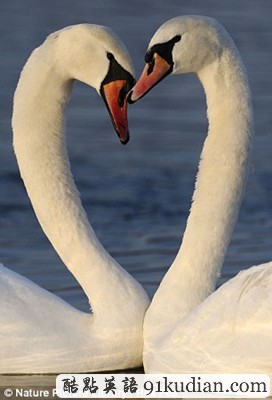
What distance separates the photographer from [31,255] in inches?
559

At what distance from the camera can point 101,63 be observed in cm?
1163

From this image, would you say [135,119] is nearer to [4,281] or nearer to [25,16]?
[25,16]

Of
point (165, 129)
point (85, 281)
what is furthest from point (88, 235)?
point (165, 129)

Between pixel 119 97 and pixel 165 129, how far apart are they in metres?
6.78

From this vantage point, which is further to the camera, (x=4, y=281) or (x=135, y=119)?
(x=135, y=119)

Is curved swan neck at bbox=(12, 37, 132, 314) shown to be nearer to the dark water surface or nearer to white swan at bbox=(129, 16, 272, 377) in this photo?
white swan at bbox=(129, 16, 272, 377)

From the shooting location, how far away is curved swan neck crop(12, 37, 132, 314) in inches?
468

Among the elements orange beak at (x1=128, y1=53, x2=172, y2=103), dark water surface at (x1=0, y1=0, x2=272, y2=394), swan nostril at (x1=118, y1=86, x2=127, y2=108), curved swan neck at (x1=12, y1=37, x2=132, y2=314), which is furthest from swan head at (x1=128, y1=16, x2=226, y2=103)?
dark water surface at (x1=0, y1=0, x2=272, y2=394)

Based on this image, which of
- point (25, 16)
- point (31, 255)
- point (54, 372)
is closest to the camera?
point (54, 372)

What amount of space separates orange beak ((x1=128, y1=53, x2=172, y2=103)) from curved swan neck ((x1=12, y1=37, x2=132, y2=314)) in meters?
0.72

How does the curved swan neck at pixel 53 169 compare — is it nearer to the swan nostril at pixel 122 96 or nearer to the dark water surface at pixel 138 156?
the swan nostril at pixel 122 96

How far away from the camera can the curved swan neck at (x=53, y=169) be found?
1190 centimetres

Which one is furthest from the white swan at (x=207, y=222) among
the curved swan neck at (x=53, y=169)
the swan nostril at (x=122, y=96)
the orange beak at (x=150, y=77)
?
the curved swan neck at (x=53, y=169)

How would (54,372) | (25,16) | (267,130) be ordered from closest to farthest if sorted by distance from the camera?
(54,372) < (267,130) < (25,16)
